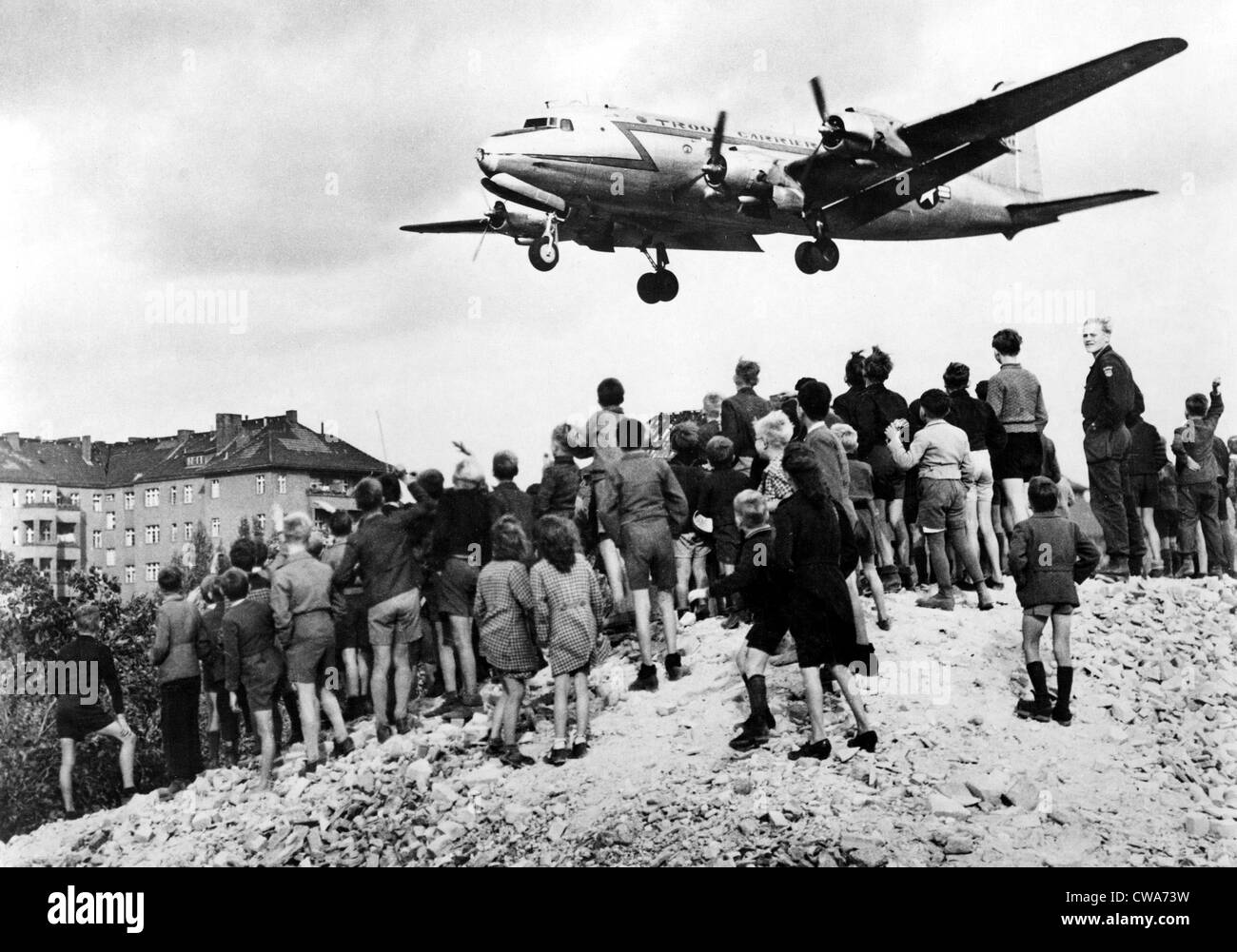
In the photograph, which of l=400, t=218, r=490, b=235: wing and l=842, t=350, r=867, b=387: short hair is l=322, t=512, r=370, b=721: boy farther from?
l=400, t=218, r=490, b=235: wing

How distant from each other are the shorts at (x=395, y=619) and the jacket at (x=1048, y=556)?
3905 mm

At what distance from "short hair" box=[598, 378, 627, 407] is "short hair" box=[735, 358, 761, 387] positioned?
117 centimetres

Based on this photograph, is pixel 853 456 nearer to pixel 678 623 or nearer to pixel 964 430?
pixel 964 430

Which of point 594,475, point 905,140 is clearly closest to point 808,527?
point 594,475

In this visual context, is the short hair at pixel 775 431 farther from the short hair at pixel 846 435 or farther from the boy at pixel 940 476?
the boy at pixel 940 476

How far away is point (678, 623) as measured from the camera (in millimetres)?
9008

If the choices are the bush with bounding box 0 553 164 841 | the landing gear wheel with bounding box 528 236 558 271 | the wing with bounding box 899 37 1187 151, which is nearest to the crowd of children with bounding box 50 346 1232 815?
the bush with bounding box 0 553 164 841

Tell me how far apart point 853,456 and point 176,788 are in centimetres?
543

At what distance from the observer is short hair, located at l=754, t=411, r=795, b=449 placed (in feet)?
23.5

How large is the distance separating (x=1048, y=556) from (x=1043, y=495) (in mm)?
388

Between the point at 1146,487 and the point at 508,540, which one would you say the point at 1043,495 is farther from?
the point at 508,540

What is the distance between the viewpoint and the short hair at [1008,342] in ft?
28.9

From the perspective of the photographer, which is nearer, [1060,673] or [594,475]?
[1060,673]
